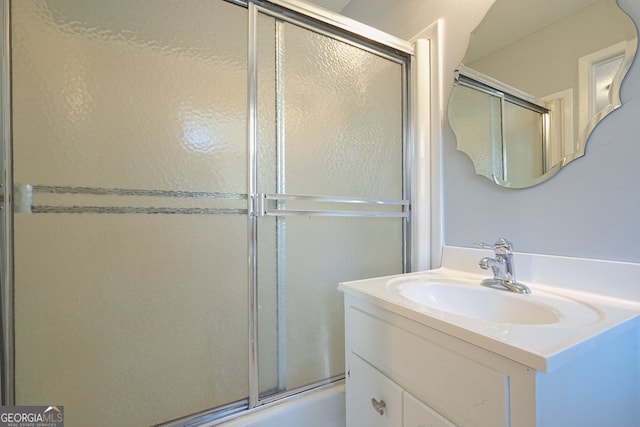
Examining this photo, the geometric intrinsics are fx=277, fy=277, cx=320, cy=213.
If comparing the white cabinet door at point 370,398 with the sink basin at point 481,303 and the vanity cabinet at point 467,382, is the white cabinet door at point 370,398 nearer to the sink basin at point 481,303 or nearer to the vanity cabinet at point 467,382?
the vanity cabinet at point 467,382

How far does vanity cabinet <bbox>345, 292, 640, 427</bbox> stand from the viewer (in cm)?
48

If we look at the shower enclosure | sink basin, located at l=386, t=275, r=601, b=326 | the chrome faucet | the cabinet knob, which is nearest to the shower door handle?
Result: the shower enclosure

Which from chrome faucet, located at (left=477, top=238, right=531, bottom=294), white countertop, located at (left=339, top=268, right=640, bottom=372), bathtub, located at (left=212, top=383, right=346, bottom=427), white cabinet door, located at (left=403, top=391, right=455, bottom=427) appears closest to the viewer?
white countertop, located at (left=339, top=268, right=640, bottom=372)

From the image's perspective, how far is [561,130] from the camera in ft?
2.78

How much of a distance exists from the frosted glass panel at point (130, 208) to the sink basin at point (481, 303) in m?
0.64

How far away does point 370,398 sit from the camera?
2.67ft

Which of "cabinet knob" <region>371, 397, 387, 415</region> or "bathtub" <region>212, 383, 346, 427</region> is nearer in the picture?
"cabinet knob" <region>371, 397, 387, 415</region>

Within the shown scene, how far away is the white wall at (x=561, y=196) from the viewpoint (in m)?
0.73

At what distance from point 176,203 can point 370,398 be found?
867 millimetres

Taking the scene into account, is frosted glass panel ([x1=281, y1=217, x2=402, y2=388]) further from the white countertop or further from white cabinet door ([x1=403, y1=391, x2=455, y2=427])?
white cabinet door ([x1=403, y1=391, x2=455, y2=427])

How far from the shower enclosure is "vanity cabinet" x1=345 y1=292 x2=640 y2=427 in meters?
0.40

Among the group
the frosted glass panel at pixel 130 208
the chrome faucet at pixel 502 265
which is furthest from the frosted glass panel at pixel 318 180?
the chrome faucet at pixel 502 265

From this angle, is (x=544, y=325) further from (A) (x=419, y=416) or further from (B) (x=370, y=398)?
(B) (x=370, y=398)

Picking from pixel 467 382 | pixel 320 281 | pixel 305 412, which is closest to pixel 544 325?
pixel 467 382
